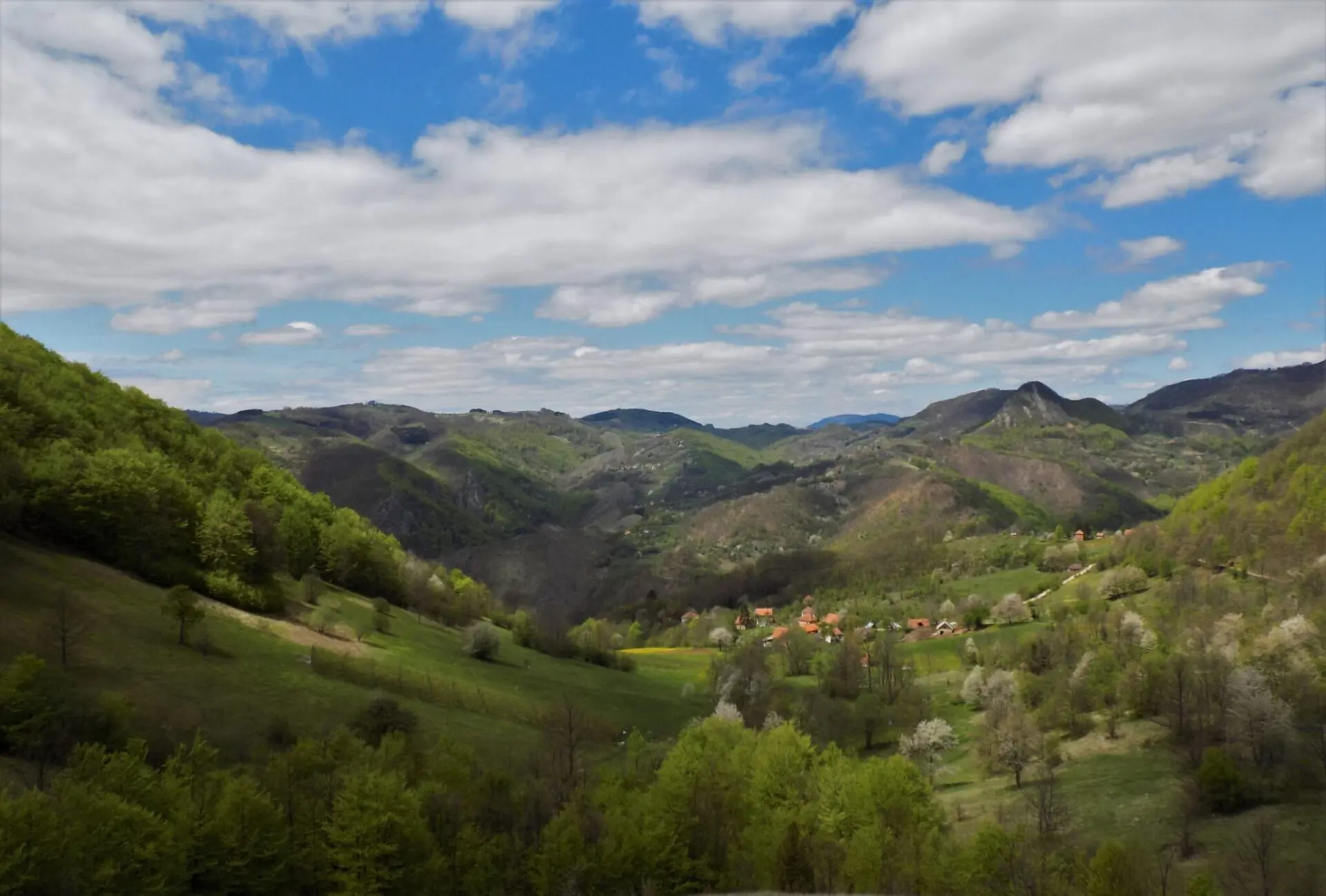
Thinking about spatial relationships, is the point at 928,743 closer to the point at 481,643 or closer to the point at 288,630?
the point at 481,643

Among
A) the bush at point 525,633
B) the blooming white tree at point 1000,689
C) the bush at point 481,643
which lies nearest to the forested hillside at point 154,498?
the bush at point 525,633

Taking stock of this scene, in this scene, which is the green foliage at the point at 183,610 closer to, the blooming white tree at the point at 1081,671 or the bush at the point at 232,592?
the bush at the point at 232,592

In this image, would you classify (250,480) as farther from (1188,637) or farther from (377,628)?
(1188,637)

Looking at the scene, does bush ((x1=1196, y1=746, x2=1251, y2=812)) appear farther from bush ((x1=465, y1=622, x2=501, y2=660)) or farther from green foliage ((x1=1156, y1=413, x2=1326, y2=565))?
green foliage ((x1=1156, y1=413, x2=1326, y2=565))

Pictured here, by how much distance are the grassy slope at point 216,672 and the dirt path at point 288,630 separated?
1.99 m

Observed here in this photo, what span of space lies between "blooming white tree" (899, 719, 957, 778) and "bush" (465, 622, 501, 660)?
53.2 metres

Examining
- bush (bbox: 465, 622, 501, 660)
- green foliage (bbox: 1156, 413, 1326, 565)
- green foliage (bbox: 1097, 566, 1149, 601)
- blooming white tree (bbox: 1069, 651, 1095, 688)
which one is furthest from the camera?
green foliage (bbox: 1097, 566, 1149, 601)

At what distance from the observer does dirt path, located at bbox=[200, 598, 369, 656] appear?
86500mm

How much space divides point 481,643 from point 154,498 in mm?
42517

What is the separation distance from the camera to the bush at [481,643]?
4257 inches

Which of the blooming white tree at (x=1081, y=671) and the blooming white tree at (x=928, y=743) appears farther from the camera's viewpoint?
Result: the blooming white tree at (x=1081, y=671)

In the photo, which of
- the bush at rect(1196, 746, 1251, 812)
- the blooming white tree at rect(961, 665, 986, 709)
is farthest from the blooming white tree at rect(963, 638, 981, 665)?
the bush at rect(1196, 746, 1251, 812)

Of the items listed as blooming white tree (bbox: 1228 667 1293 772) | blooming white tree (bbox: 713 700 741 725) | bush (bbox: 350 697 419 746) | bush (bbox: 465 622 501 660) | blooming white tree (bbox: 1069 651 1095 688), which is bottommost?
blooming white tree (bbox: 713 700 741 725)

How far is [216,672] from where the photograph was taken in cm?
6838
